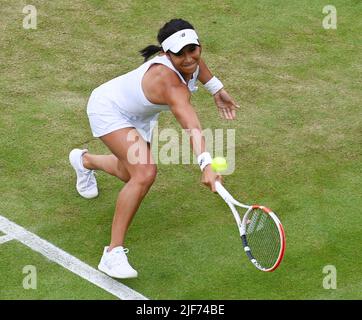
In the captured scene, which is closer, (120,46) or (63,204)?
(63,204)

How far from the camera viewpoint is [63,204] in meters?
9.44

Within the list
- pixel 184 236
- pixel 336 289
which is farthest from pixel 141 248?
pixel 336 289

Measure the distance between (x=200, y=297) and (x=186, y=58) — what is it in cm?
205

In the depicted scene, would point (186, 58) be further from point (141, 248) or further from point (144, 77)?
point (141, 248)

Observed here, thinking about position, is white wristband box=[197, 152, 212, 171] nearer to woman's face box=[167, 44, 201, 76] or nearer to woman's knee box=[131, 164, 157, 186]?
woman's knee box=[131, 164, 157, 186]

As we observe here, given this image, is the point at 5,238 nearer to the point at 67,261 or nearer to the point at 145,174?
the point at 67,261

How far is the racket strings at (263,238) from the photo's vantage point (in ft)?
24.9
